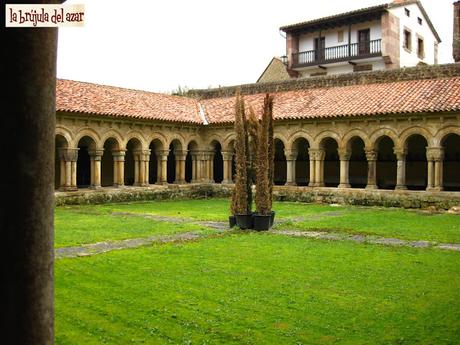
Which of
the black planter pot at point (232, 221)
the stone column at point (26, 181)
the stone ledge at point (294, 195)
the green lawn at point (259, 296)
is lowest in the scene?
the green lawn at point (259, 296)

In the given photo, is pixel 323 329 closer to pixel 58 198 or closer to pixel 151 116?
pixel 58 198

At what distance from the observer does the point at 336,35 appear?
3862cm

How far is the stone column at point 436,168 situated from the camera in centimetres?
2026

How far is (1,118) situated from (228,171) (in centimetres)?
2516

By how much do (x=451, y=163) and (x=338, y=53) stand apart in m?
15.9

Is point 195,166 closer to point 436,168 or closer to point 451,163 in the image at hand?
point 436,168

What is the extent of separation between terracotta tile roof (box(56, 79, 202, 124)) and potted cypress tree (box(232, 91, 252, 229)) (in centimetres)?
903

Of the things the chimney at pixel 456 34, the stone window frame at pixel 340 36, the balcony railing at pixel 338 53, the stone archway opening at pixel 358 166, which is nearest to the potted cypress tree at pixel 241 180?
the stone archway opening at pixel 358 166

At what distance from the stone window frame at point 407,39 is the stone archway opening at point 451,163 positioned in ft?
50.4

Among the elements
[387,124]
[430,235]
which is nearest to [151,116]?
[387,124]

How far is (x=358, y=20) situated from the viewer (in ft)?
121

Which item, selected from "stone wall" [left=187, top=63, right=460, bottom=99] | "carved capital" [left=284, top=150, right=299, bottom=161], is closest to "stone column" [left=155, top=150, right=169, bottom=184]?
"carved capital" [left=284, top=150, right=299, bottom=161]

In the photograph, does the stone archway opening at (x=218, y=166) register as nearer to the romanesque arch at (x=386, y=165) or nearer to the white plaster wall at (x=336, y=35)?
the romanesque arch at (x=386, y=165)

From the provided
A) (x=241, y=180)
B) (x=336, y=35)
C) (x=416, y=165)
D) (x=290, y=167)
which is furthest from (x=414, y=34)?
(x=241, y=180)
